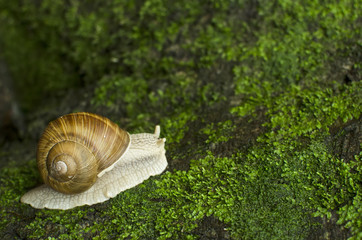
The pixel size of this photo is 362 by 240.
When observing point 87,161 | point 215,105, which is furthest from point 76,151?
point 215,105

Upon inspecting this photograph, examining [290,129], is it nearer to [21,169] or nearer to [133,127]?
[133,127]

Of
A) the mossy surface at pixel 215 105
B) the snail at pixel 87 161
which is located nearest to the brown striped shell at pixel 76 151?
the snail at pixel 87 161

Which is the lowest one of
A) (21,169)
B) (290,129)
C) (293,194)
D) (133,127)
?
(21,169)

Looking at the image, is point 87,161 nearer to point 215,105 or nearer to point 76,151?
point 76,151

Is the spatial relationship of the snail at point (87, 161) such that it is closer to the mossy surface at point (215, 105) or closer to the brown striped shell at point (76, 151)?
the brown striped shell at point (76, 151)

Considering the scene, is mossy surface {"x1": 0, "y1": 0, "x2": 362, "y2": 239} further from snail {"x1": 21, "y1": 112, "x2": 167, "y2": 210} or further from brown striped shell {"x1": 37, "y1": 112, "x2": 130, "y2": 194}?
brown striped shell {"x1": 37, "y1": 112, "x2": 130, "y2": 194}

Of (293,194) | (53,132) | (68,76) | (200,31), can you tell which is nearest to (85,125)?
(53,132)
